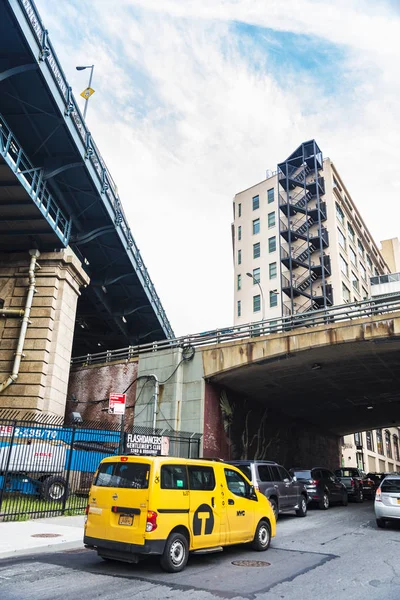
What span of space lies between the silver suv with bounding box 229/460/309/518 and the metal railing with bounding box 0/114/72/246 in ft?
41.8

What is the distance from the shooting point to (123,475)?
8.06m

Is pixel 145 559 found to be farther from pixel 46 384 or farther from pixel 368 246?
pixel 368 246

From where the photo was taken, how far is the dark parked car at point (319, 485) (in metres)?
19.6

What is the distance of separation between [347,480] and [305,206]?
34.1 m

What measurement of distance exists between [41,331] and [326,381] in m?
14.9

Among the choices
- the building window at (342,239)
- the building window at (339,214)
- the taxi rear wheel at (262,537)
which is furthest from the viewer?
the building window at (339,214)

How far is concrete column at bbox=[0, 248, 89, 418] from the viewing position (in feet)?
66.6

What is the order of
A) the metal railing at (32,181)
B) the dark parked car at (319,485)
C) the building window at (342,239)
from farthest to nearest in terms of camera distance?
the building window at (342,239) → the dark parked car at (319,485) → the metal railing at (32,181)

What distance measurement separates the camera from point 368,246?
Result: 67625mm

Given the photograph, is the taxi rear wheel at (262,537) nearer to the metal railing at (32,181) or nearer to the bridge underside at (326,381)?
the bridge underside at (326,381)

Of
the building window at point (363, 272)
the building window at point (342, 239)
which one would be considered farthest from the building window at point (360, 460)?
the building window at point (342, 239)

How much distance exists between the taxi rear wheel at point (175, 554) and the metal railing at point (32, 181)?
46.2 ft

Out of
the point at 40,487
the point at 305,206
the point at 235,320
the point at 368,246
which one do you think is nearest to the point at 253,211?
the point at 305,206

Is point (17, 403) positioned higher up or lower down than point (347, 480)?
higher up
